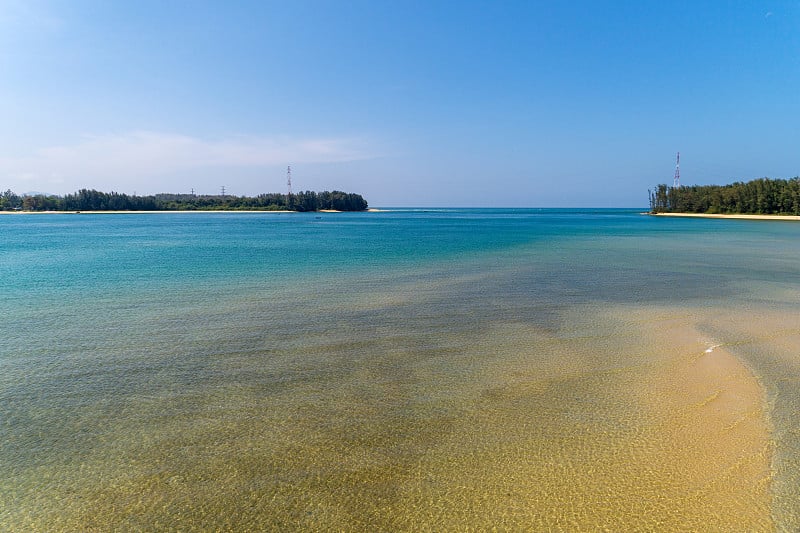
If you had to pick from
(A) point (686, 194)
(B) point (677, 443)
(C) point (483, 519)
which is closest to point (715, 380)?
(B) point (677, 443)

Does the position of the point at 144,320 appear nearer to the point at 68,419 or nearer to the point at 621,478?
the point at 68,419

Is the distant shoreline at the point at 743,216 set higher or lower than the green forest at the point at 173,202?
lower

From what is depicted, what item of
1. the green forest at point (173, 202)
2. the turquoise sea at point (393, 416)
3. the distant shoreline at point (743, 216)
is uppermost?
the green forest at point (173, 202)

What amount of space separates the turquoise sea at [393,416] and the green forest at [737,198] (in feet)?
354

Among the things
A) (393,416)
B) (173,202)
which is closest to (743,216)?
(393,416)

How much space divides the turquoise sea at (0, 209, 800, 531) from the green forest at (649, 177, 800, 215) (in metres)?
108

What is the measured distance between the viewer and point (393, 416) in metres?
4.96

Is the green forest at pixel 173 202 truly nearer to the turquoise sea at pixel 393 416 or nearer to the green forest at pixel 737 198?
the green forest at pixel 737 198

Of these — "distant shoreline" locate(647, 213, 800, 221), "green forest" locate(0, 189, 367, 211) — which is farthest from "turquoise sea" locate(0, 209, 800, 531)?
"green forest" locate(0, 189, 367, 211)

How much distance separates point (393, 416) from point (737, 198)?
12977cm

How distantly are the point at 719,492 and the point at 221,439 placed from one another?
181 inches

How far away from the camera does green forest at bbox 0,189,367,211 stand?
15925 cm

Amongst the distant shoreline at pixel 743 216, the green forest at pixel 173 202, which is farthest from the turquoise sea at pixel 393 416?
the green forest at pixel 173 202

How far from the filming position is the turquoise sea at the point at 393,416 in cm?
346
